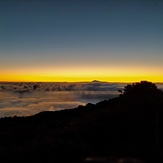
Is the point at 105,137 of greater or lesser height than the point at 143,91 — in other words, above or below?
below

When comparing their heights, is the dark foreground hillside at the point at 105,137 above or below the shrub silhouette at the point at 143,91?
below

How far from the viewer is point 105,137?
23969 mm

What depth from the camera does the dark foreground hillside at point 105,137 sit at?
2016cm

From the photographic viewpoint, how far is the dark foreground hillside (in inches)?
794

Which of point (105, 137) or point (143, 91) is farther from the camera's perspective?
point (143, 91)

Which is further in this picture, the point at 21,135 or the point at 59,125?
the point at 59,125

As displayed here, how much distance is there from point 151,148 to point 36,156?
6771mm

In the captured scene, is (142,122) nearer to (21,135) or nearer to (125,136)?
(125,136)

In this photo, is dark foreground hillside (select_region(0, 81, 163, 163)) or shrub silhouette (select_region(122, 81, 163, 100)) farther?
shrub silhouette (select_region(122, 81, 163, 100))

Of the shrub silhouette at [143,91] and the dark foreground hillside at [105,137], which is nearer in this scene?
the dark foreground hillside at [105,137]

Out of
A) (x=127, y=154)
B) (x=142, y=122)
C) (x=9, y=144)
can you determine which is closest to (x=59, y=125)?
(x=9, y=144)

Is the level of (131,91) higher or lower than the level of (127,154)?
higher

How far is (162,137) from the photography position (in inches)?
A: 943

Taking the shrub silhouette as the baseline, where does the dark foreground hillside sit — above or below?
below
